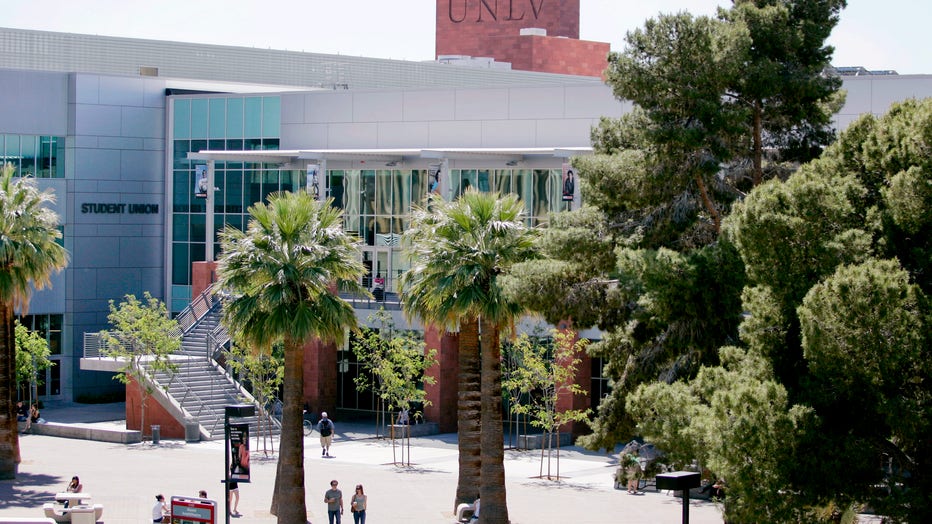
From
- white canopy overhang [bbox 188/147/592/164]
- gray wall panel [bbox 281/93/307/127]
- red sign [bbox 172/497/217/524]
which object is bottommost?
red sign [bbox 172/497/217/524]

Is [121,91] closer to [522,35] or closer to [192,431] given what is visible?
[192,431]

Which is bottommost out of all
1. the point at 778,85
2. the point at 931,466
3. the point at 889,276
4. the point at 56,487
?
the point at 56,487

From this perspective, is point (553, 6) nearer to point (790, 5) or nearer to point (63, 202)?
point (63, 202)

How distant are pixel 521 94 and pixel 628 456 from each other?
25578 millimetres

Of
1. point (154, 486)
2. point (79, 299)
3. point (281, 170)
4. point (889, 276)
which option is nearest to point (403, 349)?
point (154, 486)

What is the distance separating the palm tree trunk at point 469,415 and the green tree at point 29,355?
24.5 meters

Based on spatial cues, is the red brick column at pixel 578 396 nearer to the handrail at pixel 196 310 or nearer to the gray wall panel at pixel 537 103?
the gray wall panel at pixel 537 103

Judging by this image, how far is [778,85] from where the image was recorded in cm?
2852

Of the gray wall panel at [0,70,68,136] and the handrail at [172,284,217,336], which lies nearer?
the handrail at [172,284,217,336]

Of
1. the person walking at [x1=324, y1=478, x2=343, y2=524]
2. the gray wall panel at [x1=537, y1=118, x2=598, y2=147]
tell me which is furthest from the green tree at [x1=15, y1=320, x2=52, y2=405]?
the person walking at [x1=324, y1=478, x2=343, y2=524]

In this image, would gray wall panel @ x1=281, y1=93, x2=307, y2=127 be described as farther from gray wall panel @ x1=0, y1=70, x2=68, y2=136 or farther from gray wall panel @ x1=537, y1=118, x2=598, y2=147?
gray wall panel @ x1=537, y1=118, x2=598, y2=147

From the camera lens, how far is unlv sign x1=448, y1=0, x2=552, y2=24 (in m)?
104

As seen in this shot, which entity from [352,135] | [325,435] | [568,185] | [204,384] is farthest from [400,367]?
[352,135]

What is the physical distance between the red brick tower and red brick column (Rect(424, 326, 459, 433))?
52.2 metres
